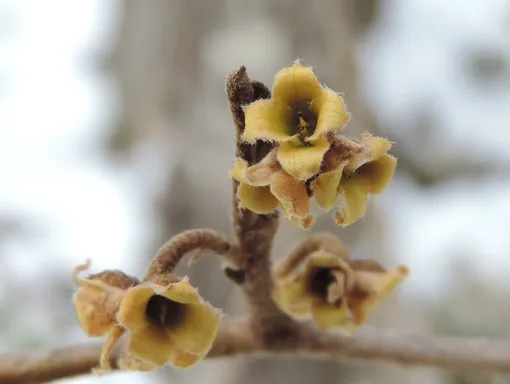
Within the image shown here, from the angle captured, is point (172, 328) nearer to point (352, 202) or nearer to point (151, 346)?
point (151, 346)

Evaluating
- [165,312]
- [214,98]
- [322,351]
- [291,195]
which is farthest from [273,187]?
[214,98]

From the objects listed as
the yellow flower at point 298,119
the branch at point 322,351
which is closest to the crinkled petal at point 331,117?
the yellow flower at point 298,119

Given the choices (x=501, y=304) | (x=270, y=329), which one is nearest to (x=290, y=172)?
(x=270, y=329)

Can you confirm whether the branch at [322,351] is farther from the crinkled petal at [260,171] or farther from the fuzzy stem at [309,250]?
the crinkled petal at [260,171]

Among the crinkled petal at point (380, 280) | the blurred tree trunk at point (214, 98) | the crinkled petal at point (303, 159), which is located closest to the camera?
the crinkled petal at point (303, 159)

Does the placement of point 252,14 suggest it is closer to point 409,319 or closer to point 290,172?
point 409,319

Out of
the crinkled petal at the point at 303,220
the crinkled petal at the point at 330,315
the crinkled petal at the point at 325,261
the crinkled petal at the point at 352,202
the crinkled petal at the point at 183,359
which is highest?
the crinkled petal at the point at 352,202
